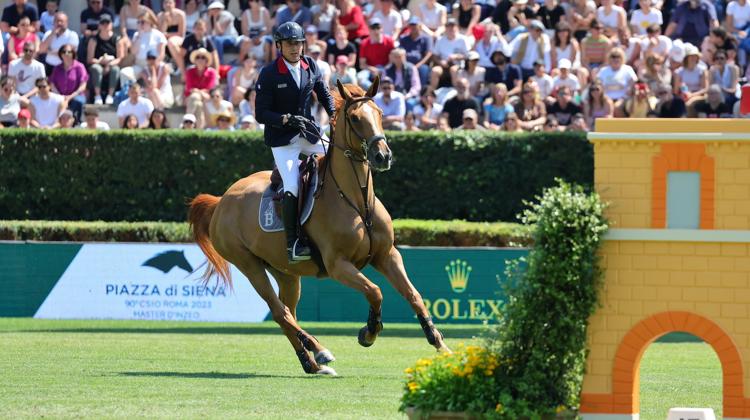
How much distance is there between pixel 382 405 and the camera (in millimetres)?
10312

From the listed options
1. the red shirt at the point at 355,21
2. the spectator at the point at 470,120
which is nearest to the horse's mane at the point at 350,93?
the spectator at the point at 470,120

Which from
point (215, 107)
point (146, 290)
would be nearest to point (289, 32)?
point (146, 290)

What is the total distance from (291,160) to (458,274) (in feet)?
21.8

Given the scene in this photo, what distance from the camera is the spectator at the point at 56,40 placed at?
1010 inches

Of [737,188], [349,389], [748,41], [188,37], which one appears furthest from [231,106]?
[737,188]

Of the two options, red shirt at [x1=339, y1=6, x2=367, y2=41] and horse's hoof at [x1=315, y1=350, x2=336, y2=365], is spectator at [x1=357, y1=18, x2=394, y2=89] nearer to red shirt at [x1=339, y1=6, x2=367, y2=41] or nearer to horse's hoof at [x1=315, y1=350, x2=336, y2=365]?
red shirt at [x1=339, y1=6, x2=367, y2=41]

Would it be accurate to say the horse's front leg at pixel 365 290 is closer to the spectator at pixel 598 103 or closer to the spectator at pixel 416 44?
the spectator at pixel 598 103

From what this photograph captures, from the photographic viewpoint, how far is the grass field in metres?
10.2

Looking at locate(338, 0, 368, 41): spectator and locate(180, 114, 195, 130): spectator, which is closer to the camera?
locate(180, 114, 195, 130): spectator

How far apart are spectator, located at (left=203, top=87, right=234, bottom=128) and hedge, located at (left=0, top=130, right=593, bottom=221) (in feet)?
4.36

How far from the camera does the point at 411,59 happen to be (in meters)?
24.8

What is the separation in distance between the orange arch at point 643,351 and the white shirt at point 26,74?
717 inches

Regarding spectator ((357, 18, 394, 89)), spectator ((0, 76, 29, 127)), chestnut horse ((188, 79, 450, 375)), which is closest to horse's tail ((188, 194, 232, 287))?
chestnut horse ((188, 79, 450, 375))

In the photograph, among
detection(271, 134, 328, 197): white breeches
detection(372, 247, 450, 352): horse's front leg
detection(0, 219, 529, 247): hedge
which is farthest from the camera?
detection(0, 219, 529, 247): hedge
